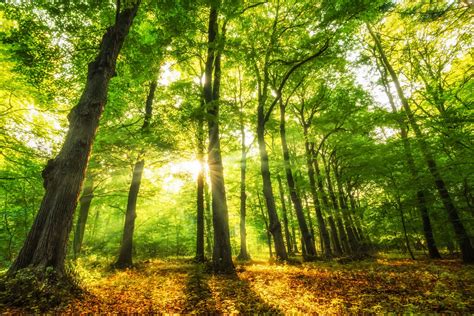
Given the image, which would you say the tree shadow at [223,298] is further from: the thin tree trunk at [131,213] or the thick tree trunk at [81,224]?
the thick tree trunk at [81,224]

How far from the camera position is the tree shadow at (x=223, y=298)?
4.56 meters

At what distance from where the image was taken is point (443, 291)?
203 inches

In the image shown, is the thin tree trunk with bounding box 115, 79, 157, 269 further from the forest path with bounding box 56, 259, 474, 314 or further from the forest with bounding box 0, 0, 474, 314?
the forest path with bounding box 56, 259, 474, 314

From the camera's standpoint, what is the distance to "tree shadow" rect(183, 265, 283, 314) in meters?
4.56

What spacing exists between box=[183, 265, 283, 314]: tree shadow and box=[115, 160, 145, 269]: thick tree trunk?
5.76 m

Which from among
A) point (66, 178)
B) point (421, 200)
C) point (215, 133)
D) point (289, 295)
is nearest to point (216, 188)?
point (215, 133)

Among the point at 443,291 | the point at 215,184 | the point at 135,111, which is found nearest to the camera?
the point at 443,291

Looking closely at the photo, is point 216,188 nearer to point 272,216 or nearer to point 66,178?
point 272,216

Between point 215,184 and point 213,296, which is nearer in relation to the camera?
point 213,296

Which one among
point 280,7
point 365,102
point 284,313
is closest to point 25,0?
point 280,7

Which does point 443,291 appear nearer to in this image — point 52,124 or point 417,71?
point 417,71

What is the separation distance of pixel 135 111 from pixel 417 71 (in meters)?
16.8

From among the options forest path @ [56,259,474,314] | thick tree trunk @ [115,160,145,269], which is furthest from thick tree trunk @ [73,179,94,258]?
forest path @ [56,259,474,314]

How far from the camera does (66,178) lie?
528 cm
